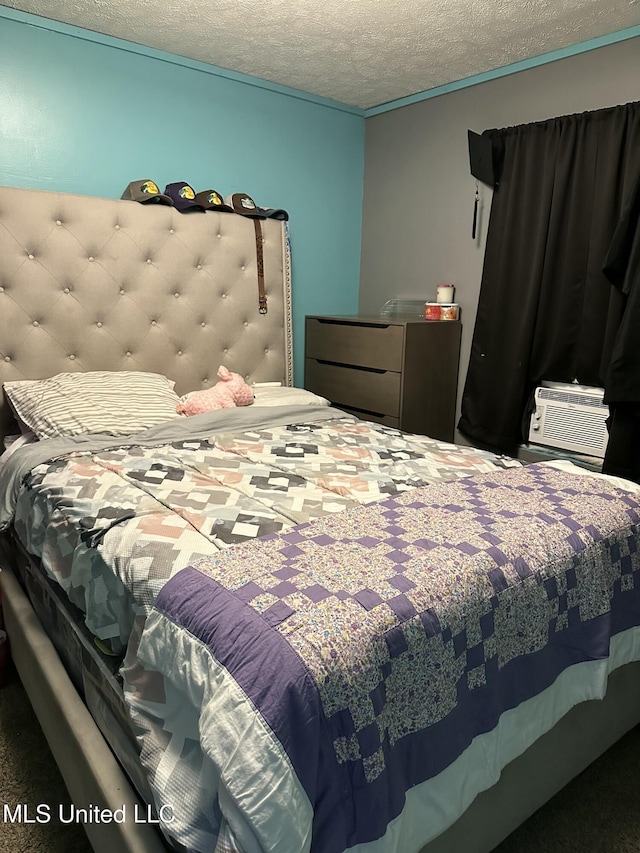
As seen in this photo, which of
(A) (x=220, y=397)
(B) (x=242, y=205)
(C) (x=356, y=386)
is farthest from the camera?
(C) (x=356, y=386)

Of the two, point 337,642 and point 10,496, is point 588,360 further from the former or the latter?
point 10,496

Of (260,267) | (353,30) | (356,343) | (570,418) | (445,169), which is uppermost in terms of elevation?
(353,30)

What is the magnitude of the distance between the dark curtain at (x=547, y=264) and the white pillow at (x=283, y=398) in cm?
87

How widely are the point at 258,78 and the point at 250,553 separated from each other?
2713 millimetres

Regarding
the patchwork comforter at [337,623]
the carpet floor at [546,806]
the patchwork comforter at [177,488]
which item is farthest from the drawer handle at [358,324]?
the carpet floor at [546,806]

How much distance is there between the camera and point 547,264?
278 centimetres

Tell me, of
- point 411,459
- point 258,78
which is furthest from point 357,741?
point 258,78

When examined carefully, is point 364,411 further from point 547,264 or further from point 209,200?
point 209,200

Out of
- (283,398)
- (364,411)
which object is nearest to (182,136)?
(283,398)

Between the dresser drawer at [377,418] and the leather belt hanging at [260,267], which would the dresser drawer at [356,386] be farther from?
the leather belt hanging at [260,267]

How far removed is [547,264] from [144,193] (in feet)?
6.08

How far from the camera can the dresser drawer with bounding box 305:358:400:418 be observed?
3094 mm

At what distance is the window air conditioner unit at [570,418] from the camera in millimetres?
2707

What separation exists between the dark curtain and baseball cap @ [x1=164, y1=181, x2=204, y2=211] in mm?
1444
